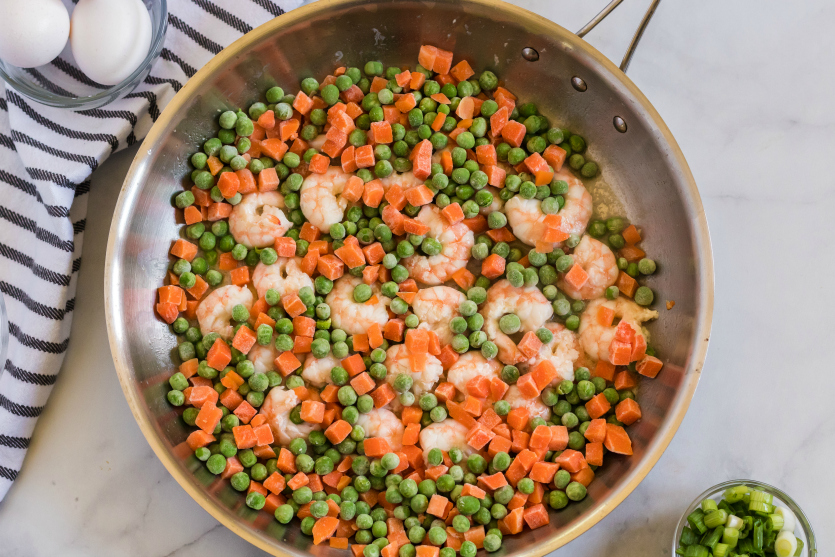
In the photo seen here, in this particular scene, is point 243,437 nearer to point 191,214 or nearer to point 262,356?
point 262,356

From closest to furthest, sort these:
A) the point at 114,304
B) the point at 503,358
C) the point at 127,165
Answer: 1. the point at 114,304
2. the point at 503,358
3. the point at 127,165

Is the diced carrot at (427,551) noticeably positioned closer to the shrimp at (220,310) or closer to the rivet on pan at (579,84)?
the shrimp at (220,310)

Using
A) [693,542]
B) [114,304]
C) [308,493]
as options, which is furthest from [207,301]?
[693,542]

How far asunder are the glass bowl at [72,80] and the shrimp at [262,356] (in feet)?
3.56

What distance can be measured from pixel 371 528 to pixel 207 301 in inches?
40.9

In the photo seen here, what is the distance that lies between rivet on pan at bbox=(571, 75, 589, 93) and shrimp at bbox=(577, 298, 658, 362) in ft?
2.67

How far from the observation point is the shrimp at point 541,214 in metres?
2.55

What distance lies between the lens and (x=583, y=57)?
239cm

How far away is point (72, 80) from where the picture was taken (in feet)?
8.28

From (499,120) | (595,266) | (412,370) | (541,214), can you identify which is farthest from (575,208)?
(412,370)

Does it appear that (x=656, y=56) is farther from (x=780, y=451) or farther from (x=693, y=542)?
(x=693, y=542)

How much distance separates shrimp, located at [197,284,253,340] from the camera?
251 centimetres

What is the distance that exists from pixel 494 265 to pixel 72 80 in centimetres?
176

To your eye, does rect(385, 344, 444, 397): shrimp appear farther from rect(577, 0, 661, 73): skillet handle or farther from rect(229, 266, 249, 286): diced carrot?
rect(577, 0, 661, 73): skillet handle
